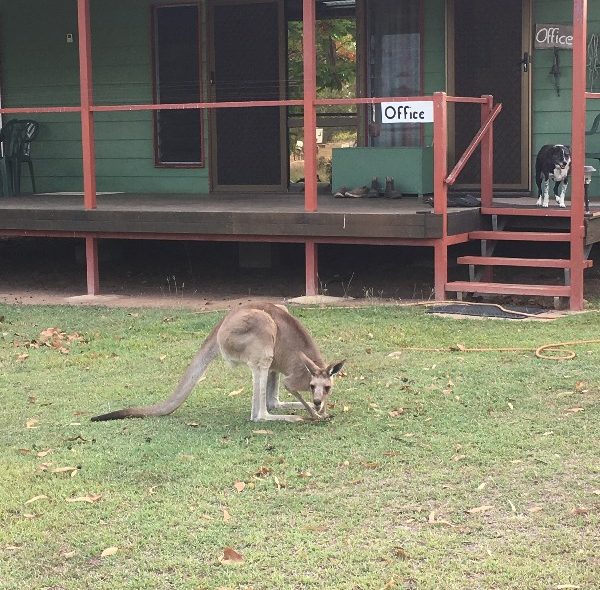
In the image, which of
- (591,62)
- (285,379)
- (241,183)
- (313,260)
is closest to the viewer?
(285,379)

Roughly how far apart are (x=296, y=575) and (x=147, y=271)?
32.4ft

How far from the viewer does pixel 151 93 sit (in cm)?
1463

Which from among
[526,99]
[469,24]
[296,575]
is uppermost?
[469,24]

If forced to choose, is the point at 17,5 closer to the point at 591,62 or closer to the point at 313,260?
the point at 313,260

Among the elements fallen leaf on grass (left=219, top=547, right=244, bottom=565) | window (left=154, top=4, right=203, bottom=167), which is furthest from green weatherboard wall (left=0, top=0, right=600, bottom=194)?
fallen leaf on grass (left=219, top=547, right=244, bottom=565)

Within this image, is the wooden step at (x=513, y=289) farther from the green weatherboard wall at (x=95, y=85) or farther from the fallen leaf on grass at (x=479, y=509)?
the fallen leaf on grass at (x=479, y=509)

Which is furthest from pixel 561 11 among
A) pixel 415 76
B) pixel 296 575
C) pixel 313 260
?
pixel 296 575

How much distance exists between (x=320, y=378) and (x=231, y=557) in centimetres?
197

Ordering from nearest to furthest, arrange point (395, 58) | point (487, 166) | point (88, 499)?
point (88, 499) < point (487, 166) < point (395, 58)

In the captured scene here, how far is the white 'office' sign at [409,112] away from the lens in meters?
11.2

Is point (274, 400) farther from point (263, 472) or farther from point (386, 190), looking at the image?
point (386, 190)

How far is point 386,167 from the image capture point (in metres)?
13.2

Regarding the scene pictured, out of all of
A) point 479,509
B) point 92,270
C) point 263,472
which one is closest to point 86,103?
point 92,270

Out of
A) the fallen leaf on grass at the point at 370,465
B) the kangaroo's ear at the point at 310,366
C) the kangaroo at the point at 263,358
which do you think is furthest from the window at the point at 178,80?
the fallen leaf on grass at the point at 370,465
